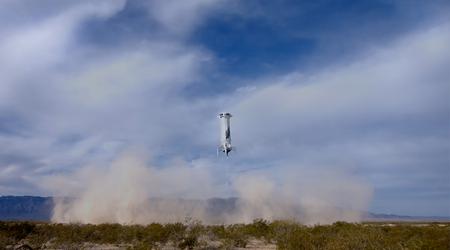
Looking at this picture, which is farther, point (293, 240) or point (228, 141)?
point (228, 141)

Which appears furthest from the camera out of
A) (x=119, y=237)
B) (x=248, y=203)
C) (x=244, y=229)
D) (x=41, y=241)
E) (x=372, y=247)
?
(x=248, y=203)

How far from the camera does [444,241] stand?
28297mm

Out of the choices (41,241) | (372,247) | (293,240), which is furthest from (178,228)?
(372,247)

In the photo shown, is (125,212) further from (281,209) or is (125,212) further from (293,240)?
(293,240)

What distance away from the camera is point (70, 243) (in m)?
37.5

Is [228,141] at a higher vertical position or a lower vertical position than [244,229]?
higher

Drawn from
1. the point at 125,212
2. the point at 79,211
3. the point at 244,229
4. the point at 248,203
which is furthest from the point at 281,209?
the point at 244,229

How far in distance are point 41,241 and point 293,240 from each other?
73.0ft

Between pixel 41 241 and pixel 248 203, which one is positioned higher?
pixel 248 203

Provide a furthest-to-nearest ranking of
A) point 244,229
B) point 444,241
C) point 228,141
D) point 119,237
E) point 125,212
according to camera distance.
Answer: point 125,212
point 244,229
point 119,237
point 228,141
point 444,241

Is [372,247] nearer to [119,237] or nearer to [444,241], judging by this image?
[444,241]

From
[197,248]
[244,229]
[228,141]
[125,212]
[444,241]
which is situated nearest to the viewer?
[444,241]

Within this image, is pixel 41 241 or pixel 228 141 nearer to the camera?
pixel 228 141

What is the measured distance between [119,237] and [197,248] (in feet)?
38.4
